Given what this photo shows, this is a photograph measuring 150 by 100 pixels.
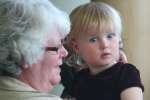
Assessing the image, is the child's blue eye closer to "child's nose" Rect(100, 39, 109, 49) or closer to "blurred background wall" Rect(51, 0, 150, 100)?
"child's nose" Rect(100, 39, 109, 49)

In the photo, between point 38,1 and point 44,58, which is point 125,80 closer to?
point 44,58

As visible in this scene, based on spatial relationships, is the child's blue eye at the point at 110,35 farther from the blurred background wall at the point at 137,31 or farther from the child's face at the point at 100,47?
the blurred background wall at the point at 137,31

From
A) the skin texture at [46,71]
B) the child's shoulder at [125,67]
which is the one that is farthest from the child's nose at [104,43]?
the skin texture at [46,71]

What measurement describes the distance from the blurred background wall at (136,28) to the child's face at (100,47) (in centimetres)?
105

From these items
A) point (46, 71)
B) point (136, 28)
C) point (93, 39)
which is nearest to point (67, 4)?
point (136, 28)

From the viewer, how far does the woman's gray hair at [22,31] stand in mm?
1319

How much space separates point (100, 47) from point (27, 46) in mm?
500

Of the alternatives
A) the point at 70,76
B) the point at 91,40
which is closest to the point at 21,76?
the point at 91,40

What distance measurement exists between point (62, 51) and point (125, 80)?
35 cm

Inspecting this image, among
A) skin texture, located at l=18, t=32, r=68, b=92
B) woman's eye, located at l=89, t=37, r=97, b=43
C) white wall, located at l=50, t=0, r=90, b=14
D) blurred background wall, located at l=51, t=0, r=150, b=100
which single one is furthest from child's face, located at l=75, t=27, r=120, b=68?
white wall, located at l=50, t=0, r=90, b=14

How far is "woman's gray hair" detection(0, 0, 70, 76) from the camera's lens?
1.32 meters

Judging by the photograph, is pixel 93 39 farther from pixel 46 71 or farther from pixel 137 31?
pixel 137 31

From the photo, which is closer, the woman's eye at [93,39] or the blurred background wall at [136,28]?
the woman's eye at [93,39]

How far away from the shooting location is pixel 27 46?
135 centimetres
